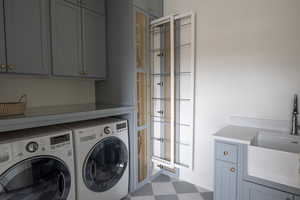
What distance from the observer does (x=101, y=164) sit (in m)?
1.65

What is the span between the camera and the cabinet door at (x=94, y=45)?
6.12ft

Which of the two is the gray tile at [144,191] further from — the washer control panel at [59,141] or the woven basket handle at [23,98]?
the woven basket handle at [23,98]

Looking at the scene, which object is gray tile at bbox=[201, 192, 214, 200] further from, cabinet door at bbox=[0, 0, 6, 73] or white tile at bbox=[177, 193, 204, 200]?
cabinet door at bbox=[0, 0, 6, 73]

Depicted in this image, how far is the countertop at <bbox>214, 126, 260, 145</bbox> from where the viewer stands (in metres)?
1.38

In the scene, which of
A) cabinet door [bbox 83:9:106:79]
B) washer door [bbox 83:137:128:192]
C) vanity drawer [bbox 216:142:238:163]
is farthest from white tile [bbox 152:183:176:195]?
cabinet door [bbox 83:9:106:79]

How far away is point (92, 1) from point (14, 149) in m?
1.65

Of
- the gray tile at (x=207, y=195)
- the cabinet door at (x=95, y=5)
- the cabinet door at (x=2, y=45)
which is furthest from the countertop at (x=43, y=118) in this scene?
the gray tile at (x=207, y=195)

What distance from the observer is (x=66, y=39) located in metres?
1.68

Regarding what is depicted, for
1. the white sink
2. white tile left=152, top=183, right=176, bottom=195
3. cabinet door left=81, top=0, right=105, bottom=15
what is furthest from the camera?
white tile left=152, top=183, right=176, bottom=195

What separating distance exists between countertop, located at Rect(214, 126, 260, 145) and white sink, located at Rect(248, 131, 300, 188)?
0.05 meters

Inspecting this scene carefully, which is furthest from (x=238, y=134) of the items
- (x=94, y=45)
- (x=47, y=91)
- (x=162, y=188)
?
(x=47, y=91)

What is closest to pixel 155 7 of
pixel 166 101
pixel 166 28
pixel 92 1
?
pixel 166 28

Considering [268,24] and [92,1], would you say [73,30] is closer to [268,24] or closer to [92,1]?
[92,1]

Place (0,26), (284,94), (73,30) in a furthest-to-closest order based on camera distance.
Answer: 1. (73,30)
2. (284,94)
3. (0,26)
